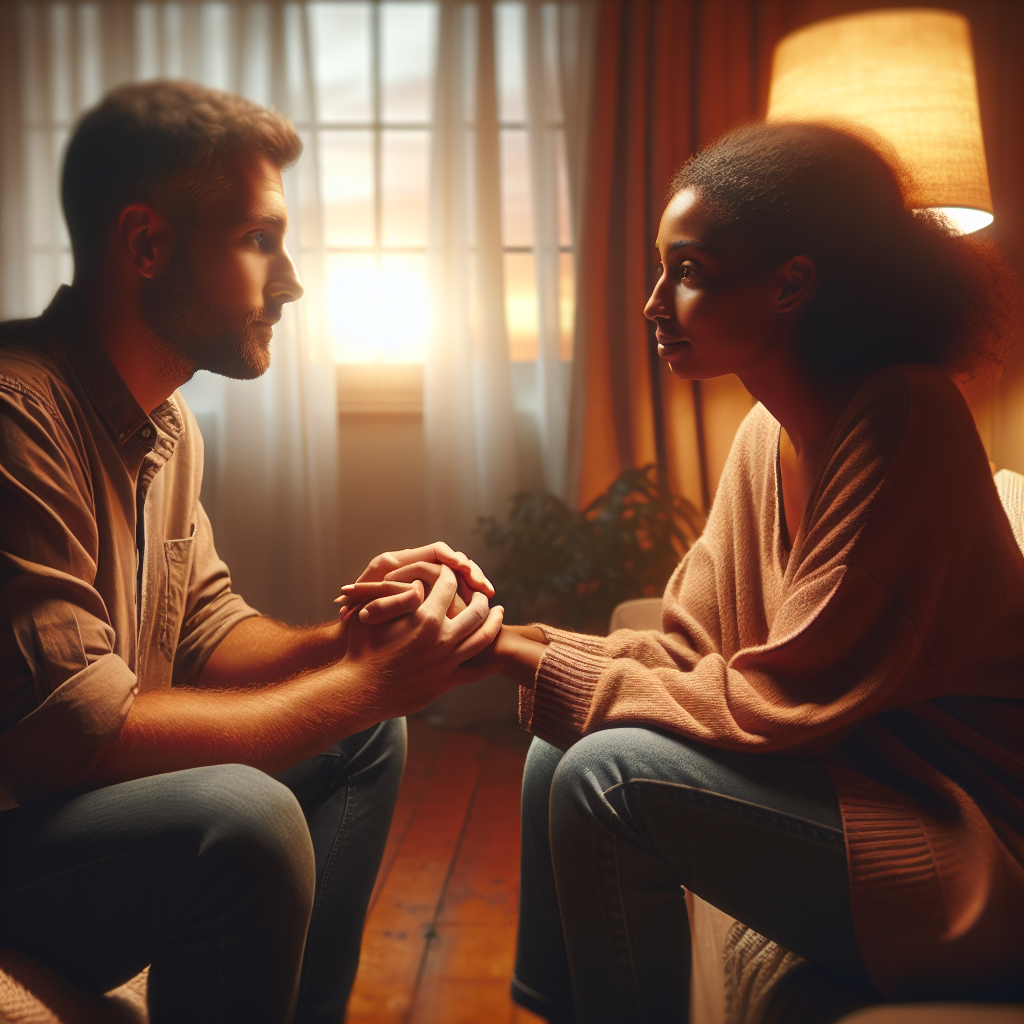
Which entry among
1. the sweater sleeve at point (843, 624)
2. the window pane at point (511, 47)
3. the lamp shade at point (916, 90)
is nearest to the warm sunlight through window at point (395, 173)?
the window pane at point (511, 47)

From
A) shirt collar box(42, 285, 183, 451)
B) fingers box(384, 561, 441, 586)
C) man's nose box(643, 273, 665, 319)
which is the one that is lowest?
fingers box(384, 561, 441, 586)

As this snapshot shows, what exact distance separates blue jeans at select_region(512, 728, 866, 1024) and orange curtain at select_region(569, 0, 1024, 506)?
52.6 inches

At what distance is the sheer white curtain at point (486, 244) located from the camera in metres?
2.14

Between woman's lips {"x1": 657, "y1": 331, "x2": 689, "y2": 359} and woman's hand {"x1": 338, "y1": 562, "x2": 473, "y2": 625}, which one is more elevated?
woman's lips {"x1": 657, "y1": 331, "x2": 689, "y2": 359}

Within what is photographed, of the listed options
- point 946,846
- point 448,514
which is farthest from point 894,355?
point 448,514

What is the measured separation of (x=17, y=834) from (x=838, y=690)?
69cm

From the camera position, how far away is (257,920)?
27.3 inches

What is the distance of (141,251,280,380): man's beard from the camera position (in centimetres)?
83

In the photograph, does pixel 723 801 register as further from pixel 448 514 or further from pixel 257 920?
pixel 448 514

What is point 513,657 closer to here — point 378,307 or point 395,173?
point 378,307

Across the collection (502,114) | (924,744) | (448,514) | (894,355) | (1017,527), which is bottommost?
(448,514)

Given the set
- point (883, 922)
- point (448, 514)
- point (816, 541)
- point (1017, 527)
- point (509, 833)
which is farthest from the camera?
point (448, 514)

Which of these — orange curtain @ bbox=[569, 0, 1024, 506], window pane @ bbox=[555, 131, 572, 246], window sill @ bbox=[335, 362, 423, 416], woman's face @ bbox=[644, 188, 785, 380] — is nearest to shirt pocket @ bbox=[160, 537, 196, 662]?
woman's face @ bbox=[644, 188, 785, 380]

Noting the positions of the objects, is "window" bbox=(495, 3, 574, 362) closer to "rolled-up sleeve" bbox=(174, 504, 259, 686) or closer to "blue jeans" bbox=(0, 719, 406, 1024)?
"rolled-up sleeve" bbox=(174, 504, 259, 686)
